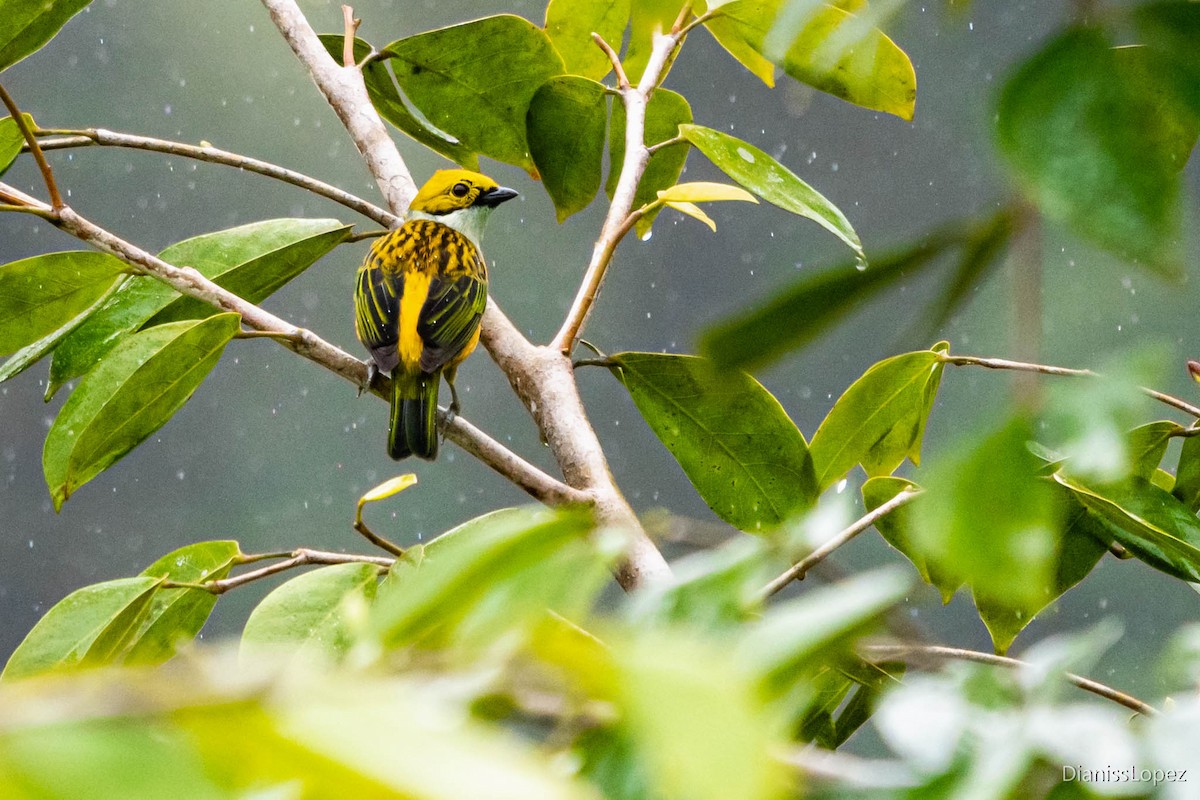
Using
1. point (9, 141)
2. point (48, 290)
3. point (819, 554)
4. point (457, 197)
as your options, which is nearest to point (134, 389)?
point (48, 290)

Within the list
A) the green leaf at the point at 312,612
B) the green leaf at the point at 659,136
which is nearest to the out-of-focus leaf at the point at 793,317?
the green leaf at the point at 312,612

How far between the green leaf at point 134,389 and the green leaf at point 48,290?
0.24 ft

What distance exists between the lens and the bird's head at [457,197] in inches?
85.7

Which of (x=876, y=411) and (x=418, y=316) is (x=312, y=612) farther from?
(x=418, y=316)

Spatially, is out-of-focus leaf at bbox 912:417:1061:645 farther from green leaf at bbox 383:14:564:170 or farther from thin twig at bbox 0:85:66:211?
green leaf at bbox 383:14:564:170

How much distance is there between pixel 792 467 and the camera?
840 mm

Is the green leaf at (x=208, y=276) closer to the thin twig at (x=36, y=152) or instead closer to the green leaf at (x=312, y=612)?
the thin twig at (x=36, y=152)

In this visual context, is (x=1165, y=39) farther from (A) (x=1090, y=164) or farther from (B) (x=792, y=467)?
(B) (x=792, y=467)

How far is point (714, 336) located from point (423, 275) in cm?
151

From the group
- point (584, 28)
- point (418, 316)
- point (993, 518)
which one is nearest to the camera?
point (993, 518)

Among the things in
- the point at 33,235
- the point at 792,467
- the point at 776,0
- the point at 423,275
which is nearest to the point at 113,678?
the point at 792,467

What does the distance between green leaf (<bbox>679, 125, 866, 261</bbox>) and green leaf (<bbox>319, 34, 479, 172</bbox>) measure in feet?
1.27

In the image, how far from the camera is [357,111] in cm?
98

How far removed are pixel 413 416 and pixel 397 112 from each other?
0.41 m
